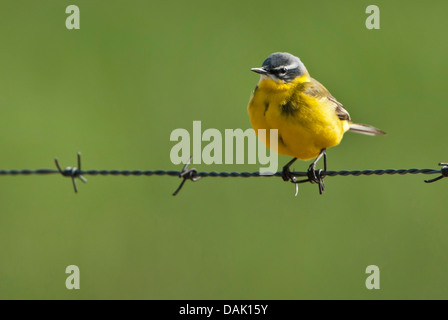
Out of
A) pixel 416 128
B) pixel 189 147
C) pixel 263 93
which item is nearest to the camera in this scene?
pixel 263 93

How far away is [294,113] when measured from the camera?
620cm

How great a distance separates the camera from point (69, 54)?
12.2 metres

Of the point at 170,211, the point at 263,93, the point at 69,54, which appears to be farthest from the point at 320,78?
the point at 263,93

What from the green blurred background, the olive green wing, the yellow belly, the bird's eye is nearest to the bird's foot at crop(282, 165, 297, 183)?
the yellow belly

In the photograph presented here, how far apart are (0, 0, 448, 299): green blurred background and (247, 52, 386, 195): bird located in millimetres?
3227

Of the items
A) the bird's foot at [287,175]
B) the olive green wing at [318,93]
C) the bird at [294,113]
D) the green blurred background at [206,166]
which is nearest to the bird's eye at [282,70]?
the bird at [294,113]

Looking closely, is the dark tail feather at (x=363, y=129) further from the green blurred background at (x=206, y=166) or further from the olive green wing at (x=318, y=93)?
the green blurred background at (x=206, y=166)

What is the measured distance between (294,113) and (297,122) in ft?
0.26

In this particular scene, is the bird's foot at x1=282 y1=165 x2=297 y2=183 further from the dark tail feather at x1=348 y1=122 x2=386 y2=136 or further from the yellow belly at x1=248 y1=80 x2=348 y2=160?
the dark tail feather at x1=348 y1=122 x2=386 y2=136

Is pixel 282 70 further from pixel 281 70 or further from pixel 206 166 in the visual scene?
pixel 206 166

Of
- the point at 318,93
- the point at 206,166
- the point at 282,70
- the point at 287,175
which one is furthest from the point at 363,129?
the point at 206,166

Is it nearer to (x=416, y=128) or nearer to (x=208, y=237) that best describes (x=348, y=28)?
(x=416, y=128)

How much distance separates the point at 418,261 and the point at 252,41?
4.58 m

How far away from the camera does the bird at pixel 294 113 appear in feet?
20.3
